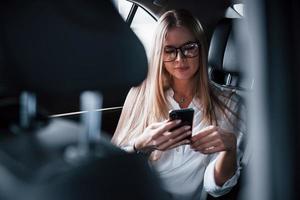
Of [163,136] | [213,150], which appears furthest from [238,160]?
[163,136]

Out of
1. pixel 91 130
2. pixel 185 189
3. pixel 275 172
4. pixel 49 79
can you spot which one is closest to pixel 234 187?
pixel 185 189

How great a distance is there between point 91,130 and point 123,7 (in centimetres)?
27

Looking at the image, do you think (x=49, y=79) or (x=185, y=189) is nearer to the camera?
(x=49, y=79)

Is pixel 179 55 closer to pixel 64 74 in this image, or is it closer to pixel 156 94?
pixel 156 94

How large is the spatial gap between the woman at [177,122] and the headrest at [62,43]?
0.21m

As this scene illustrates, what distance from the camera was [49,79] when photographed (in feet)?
2.67

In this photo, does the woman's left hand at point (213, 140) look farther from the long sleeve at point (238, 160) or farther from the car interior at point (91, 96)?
the car interior at point (91, 96)

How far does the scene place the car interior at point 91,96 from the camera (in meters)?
0.80

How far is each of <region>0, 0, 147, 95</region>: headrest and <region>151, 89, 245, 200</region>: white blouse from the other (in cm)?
29

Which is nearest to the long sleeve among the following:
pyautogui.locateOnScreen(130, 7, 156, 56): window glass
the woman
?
the woman

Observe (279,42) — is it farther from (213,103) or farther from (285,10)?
(213,103)

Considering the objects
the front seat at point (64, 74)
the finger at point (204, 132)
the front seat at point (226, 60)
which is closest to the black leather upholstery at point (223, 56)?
the front seat at point (226, 60)

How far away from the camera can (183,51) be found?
44.0 inches

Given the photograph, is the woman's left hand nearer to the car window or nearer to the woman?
the woman
